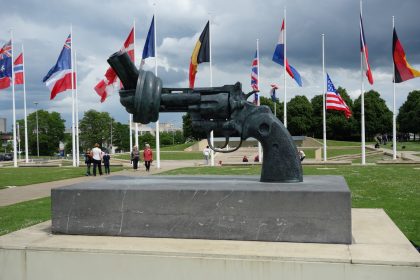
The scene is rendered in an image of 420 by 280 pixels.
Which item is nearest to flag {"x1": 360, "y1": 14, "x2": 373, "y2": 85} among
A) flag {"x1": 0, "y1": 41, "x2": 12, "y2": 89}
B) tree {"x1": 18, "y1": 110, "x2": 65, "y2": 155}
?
flag {"x1": 0, "y1": 41, "x2": 12, "y2": 89}

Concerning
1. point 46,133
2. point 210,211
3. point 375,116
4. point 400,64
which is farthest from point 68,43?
point 46,133

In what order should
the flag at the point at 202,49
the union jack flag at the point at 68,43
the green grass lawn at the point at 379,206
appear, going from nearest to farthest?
the green grass lawn at the point at 379,206 → the flag at the point at 202,49 → the union jack flag at the point at 68,43

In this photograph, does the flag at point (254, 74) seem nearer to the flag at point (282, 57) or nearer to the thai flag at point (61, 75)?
the flag at point (282, 57)

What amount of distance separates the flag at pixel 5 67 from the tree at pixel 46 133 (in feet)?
201

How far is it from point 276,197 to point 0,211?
8079 millimetres

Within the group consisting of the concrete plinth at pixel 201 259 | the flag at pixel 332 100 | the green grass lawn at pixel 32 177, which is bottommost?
the green grass lawn at pixel 32 177

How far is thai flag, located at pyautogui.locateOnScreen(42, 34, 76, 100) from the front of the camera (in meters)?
24.9

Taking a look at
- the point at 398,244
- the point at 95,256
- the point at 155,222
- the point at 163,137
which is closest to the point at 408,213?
the point at 398,244

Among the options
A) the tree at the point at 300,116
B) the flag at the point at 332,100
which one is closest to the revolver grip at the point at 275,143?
the flag at the point at 332,100

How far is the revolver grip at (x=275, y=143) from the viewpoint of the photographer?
5340 mm

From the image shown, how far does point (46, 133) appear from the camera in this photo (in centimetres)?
8819

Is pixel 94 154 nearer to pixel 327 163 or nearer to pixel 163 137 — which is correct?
pixel 327 163

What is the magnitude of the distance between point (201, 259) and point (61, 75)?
23.4 meters

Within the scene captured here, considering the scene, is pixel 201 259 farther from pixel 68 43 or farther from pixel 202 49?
pixel 68 43
